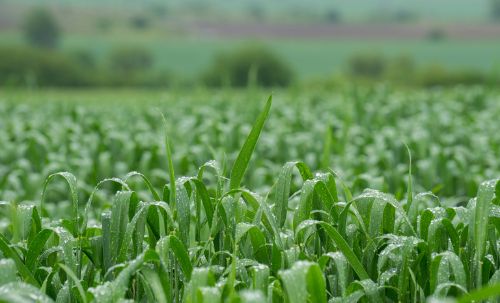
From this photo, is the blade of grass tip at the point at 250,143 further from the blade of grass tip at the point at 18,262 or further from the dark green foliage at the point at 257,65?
the dark green foliage at the point at 257,65

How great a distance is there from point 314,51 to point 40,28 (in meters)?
32.3

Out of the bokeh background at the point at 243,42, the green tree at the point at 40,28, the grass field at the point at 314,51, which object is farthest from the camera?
the green tree at the point at 40,28

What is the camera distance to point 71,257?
2912 millimetres

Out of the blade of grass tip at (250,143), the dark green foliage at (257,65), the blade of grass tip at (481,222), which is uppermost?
the blade of grass tip at (250,143)

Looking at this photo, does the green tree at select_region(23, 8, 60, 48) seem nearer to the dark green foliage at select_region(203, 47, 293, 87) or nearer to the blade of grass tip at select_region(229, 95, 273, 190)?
the dark green foliage at select_region(203, 47, 293, 87)

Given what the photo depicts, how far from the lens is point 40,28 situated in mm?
88750

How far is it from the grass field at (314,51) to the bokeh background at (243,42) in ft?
0.39

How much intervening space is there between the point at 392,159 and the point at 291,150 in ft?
3.42

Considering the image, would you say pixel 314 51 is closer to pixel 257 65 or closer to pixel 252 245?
pixel 257 65

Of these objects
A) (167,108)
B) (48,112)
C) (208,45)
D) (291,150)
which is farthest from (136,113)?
(208,45)

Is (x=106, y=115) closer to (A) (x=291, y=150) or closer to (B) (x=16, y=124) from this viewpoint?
(B) (x=16, y=124)

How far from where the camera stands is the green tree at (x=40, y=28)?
289ft

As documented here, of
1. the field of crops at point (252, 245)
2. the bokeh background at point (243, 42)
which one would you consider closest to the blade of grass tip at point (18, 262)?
the field of crops at point (252, 245)

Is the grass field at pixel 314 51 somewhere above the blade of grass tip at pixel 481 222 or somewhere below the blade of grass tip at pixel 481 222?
below
